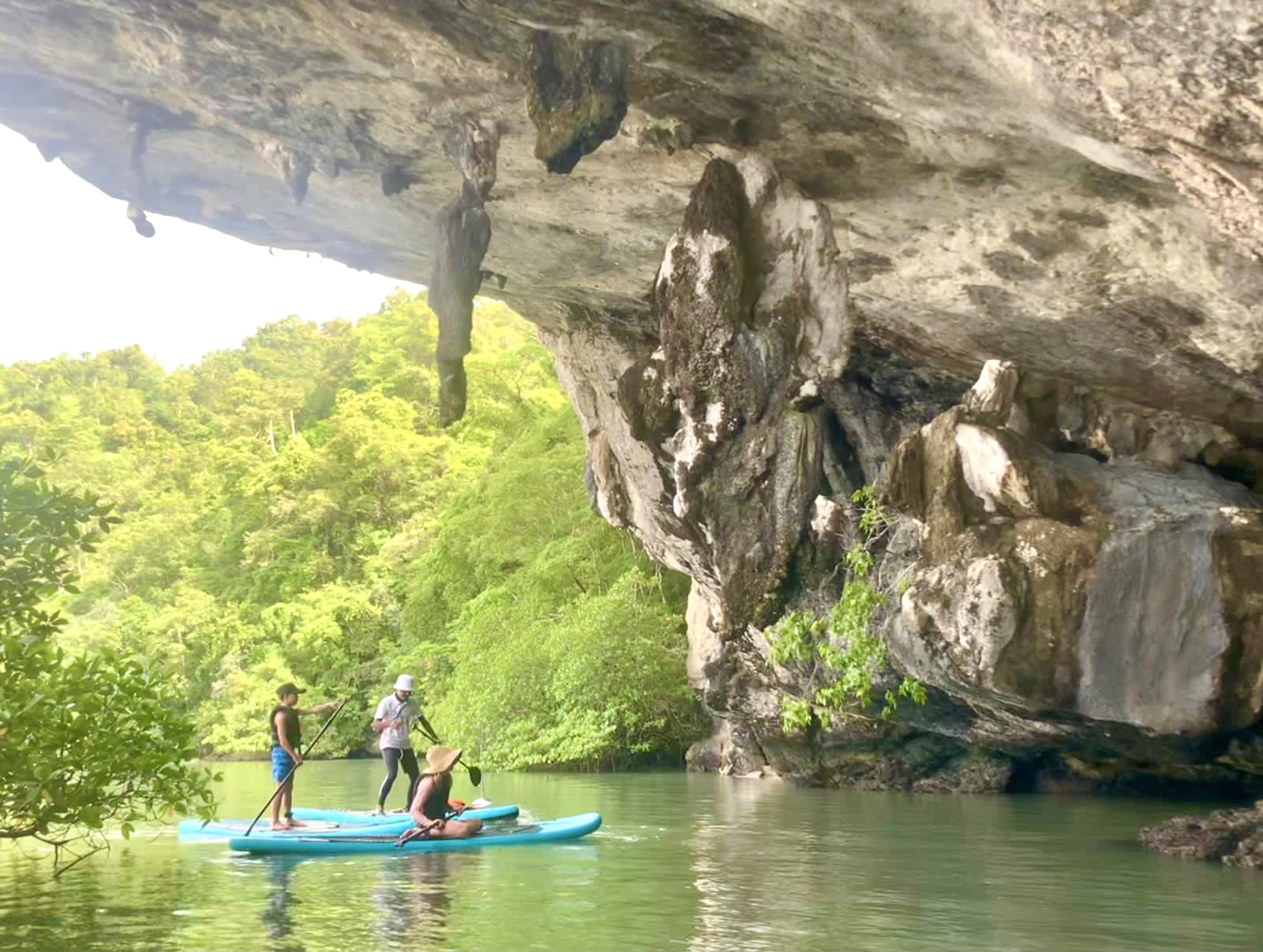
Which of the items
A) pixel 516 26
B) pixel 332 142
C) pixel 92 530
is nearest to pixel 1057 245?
pixel 516 26

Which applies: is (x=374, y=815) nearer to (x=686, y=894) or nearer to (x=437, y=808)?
(x=437, y=808)

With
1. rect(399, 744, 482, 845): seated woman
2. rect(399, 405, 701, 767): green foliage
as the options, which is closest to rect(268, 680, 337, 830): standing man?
rect(399, 744, 482, 845): seated woman

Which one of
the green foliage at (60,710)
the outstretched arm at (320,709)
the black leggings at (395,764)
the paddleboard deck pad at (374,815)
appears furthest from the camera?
the black leggings at (395,764)

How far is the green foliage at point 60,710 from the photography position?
7902mm

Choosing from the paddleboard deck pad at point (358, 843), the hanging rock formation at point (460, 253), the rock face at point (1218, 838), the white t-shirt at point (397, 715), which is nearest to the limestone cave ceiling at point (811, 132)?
the hanging rock formation at point (460, 253)

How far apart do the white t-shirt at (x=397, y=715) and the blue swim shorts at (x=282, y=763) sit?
0.99 meters

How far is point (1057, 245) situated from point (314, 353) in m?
58.1

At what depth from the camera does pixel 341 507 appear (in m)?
47.1

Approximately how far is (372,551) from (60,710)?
38.9 metres

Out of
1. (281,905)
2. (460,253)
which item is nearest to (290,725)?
(281,905)

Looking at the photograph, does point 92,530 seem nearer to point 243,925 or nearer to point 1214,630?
point 243,925

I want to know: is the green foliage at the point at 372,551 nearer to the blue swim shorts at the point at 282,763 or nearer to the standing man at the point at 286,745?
the standing man at the point at 286,745

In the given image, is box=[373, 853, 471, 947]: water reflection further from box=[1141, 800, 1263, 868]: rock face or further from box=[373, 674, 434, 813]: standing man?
box=[1141, 800, 1263, 868]: rock face

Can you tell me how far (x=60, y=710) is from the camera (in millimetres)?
7949
